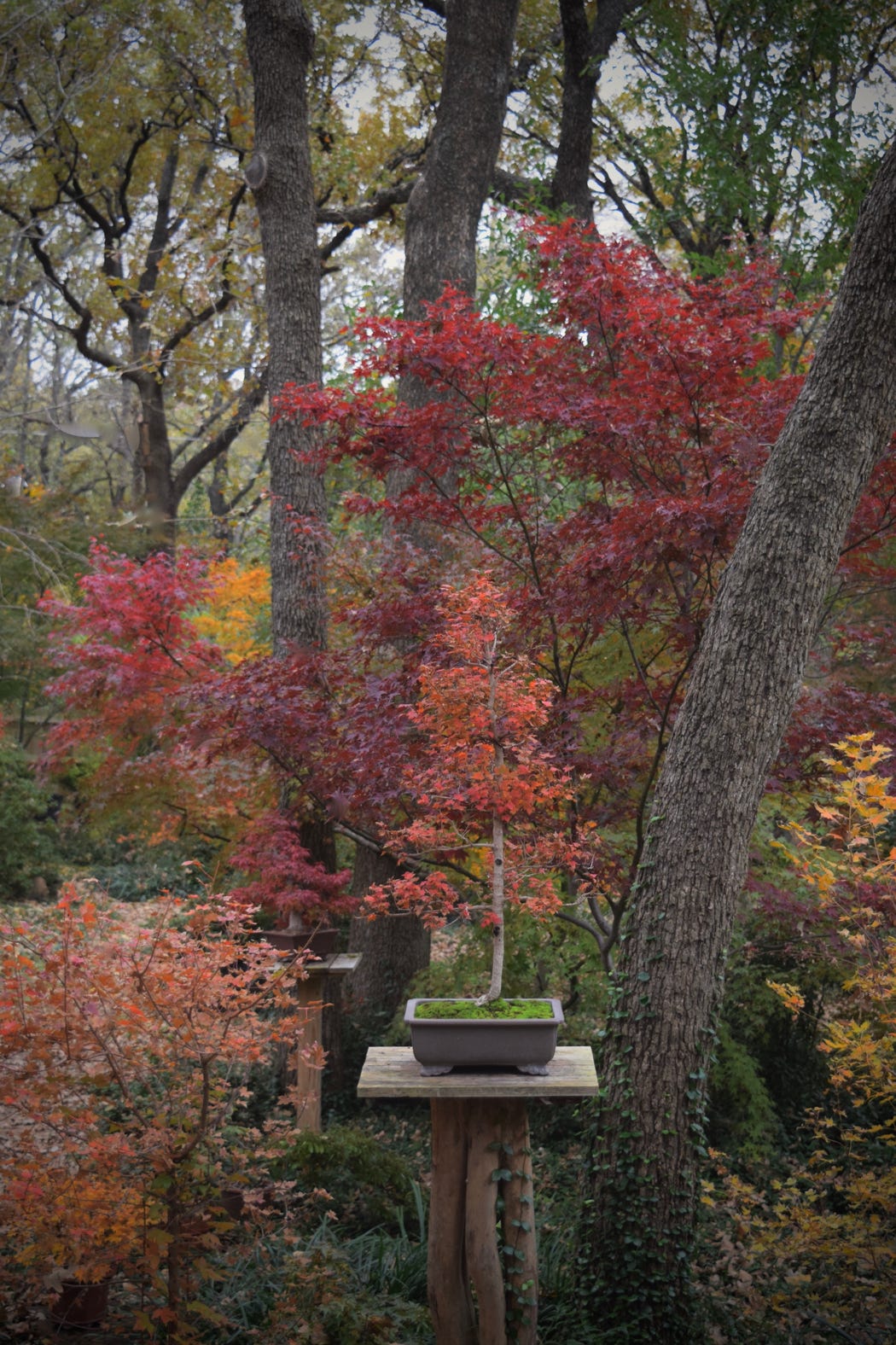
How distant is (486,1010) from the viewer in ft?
9.71

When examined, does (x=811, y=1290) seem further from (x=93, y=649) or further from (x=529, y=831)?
(x=93, y=649)

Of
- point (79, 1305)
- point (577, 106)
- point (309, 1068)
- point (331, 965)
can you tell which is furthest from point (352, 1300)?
point (577, 106)

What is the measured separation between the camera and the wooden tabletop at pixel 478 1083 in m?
2.77

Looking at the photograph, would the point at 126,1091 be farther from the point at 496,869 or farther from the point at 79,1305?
the point at 496,869

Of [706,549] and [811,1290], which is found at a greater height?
[706,549]

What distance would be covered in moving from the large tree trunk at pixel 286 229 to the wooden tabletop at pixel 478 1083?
348 cm

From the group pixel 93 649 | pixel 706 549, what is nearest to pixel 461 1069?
pixel 706 549

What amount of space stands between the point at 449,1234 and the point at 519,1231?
209 millimetres

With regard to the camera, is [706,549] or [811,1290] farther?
[706,549]

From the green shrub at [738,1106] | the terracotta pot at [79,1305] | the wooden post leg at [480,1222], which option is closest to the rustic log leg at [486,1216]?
the wooden post leg at [480,1222]

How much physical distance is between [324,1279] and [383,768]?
1802mm

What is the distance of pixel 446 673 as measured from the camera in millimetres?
3332

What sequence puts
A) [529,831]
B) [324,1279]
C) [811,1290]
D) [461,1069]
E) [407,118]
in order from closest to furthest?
[461,1069]
[324,1279]
[811,1290]
[529,831]
[407,118]

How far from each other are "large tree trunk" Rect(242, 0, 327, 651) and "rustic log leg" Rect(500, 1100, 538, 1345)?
350 centimetres
